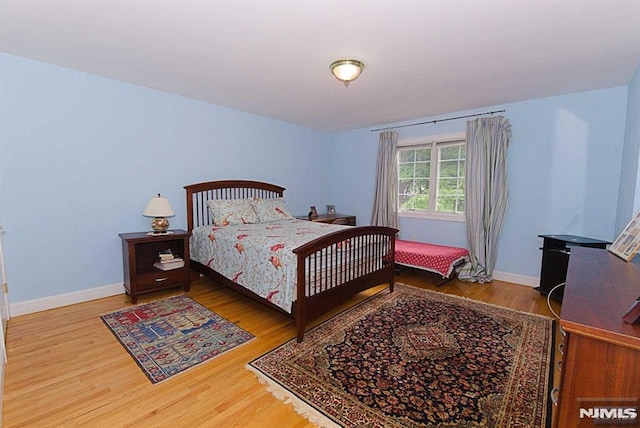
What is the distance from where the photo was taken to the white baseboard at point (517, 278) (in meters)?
3.72

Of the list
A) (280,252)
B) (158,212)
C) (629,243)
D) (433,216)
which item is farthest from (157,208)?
(629,243)

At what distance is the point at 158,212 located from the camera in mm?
3146

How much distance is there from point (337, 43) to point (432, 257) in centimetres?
271

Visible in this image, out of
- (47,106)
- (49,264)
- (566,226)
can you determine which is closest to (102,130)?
(47,106)

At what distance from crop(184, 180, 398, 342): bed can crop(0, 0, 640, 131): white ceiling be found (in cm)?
150

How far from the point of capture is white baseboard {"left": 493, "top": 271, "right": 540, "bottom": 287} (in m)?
3.72

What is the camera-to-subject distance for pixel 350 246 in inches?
111

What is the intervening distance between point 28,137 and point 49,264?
1210 millimetres

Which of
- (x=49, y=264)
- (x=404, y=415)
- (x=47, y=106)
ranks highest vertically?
(x=47, y=106)

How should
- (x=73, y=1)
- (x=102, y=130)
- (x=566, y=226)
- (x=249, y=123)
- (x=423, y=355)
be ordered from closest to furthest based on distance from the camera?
(x=73, y=1) < (x=423, y=355) < (x=102, y=130) < (x=566, y=226) < (x=249, y=123)

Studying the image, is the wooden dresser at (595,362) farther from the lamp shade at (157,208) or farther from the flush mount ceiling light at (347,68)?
the lamp shade at (157,208)

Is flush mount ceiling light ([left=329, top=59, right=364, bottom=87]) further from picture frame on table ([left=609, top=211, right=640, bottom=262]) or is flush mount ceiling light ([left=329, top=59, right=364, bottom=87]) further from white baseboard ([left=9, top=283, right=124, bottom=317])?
white baseboard ([left=9, top=283, right=124, bottom=317])

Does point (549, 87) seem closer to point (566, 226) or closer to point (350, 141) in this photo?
point (566, 226)

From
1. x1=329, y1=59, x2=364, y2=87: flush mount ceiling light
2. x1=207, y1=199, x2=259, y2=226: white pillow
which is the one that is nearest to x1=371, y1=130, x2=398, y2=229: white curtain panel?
A: x1=207, y1=199, x2=259, y2=226: white pillow
